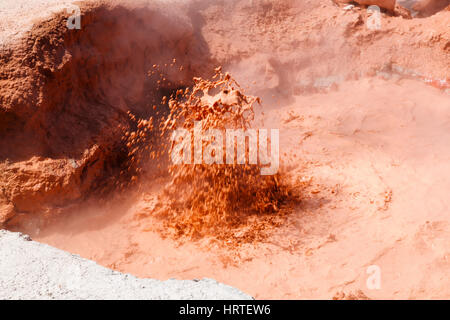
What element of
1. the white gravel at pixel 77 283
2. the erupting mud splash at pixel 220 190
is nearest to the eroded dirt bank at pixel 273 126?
the erupting mud splash at pixel 220 190

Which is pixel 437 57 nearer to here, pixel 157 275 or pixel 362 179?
pixel 362 179

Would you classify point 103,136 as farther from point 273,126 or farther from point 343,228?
point 343,228

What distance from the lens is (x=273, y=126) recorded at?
15.3 ft

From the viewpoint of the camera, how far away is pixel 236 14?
5.06 m

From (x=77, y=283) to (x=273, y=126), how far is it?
3.33 metres

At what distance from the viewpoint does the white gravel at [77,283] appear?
5.34ft

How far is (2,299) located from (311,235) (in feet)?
7.00

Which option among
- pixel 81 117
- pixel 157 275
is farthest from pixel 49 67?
pixel 157 275

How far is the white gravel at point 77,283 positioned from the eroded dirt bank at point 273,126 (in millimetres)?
894

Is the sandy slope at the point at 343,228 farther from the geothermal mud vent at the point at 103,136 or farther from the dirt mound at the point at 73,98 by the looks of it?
the dirt mound at the point at 73,98

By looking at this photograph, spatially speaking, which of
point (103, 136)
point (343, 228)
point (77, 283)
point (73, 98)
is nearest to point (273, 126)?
point (343, 228)

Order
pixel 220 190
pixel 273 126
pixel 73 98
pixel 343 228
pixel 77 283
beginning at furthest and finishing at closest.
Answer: pixel 273 126 → pixel 73 98 → pixel 220 190 → pixel 343 228 → pixel 77 283

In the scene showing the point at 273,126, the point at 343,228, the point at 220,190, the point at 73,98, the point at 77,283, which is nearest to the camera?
the point at 77,283

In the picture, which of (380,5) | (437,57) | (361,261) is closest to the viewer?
(361,261)
